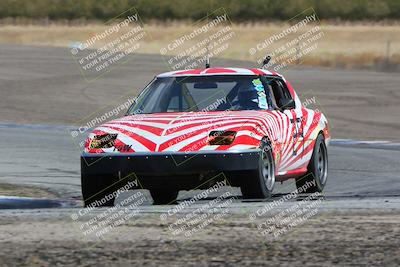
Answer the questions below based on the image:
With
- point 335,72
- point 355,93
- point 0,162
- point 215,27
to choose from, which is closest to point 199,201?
point 0,162

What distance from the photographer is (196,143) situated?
1270 cm

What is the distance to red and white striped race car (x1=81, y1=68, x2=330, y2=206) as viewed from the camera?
41.4ft

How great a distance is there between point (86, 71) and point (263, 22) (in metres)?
14.1

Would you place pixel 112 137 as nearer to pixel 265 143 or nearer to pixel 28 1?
pixel 265 143

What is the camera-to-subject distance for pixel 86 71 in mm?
44094

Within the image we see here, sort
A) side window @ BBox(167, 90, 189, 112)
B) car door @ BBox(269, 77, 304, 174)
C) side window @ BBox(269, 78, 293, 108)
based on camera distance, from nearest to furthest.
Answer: car door @ BBox(269, 77, 304, 174) → side window @ BBox(167, 90, 189, 112) → side window @ BBox(269, 78, 293, 108)

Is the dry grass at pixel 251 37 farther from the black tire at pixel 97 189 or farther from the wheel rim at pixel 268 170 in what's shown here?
the black tire at pixel 97 189

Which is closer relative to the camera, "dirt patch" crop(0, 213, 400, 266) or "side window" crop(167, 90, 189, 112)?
"dirt patch" crop(0, 213, 400, 266)

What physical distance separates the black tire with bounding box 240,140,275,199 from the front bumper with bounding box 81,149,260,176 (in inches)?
4.3

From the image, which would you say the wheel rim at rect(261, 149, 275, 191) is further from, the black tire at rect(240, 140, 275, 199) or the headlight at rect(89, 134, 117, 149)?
the headlight at rect(89, 134, 117, 149)

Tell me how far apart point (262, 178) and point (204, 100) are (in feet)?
5.41

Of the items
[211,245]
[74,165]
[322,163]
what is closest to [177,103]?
[322,163]

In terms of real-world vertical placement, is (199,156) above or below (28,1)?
above

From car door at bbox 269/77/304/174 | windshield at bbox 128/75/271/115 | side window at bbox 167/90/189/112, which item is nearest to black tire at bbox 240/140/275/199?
car door at bbox 269/77/304/174
